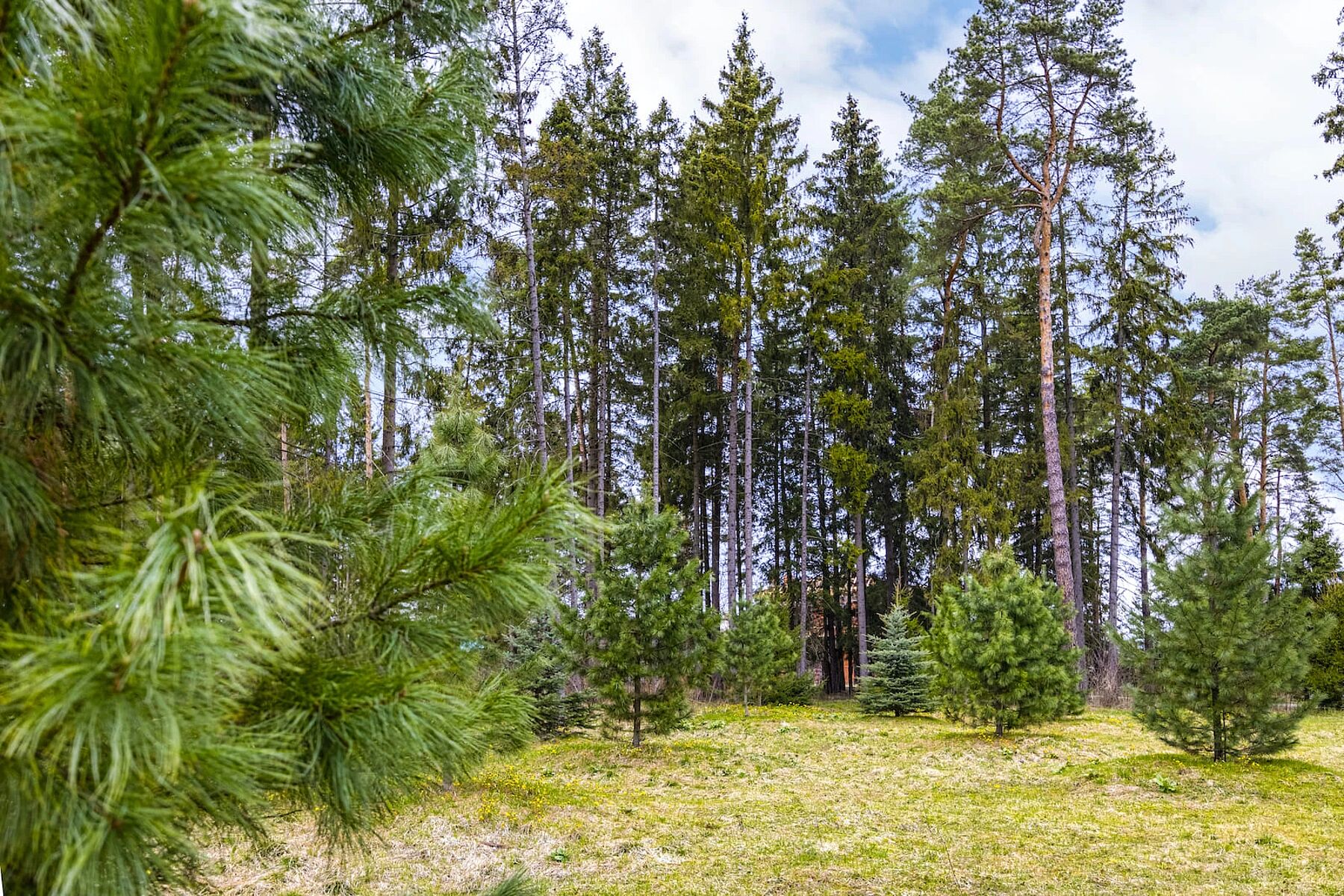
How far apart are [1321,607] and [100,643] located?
2081 cm

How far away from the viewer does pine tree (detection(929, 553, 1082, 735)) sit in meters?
10.4

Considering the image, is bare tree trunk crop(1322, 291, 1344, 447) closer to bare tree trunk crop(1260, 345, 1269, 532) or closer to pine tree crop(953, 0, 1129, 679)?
bare tree trunk crop(1260, 345, 1269, 532)

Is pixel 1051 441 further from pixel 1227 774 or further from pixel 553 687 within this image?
pixel 553 687

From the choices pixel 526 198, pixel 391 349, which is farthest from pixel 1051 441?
pixel 391 349

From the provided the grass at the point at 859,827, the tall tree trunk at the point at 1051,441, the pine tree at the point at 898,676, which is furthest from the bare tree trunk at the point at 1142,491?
the grass at the point at 859,827

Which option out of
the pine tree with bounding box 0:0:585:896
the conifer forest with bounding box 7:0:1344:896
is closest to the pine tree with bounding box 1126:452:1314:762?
the conifer forest with bounding box 7:0:1344:896

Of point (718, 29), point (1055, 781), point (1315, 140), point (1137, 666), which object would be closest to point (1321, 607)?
point (1315, 140)

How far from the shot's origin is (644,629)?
9430 mm

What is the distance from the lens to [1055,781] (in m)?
8.02

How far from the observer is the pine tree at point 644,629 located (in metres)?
9.41

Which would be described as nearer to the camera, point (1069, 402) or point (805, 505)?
point (1069, 402)

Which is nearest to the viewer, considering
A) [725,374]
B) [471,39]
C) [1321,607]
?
[471,39]

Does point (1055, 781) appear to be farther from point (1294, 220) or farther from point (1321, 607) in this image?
point (1294, 220)

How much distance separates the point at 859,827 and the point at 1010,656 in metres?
4.98
